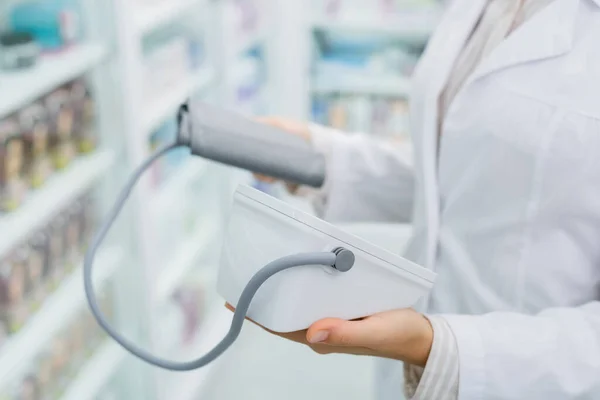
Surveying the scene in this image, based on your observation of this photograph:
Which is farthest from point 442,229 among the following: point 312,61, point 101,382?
point 312,61

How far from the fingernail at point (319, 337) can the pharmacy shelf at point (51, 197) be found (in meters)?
0.73

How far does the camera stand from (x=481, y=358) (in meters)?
0.79

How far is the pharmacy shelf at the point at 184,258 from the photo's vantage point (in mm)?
1981

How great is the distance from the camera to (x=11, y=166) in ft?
4.37

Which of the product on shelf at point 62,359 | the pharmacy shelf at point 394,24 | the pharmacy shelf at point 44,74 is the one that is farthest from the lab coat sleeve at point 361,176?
the pharmacy shelf at point 394,24

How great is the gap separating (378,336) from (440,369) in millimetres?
113

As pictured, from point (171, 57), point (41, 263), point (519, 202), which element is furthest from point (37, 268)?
point (519, 202)

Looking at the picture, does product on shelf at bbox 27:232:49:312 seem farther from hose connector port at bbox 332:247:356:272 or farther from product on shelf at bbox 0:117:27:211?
hose connector port at bbox 332:247:356:272

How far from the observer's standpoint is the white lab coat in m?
0.79

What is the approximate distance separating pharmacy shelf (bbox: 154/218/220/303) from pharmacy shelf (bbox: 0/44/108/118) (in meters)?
0.67

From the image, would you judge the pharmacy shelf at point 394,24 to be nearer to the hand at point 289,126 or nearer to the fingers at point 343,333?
the hand at point 289,126

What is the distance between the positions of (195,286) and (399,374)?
1.42 meters

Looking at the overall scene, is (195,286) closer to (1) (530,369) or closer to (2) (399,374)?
(2) (399,374)

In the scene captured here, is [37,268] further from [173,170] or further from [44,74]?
[173,170]
